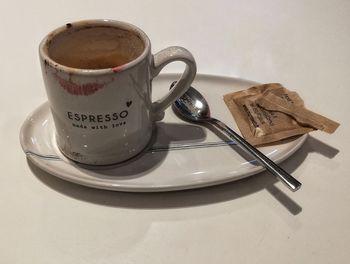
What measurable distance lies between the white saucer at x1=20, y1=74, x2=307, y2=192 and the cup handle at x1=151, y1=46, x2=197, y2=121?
4 cm

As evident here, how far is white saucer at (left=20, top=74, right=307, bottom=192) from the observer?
1.55ft

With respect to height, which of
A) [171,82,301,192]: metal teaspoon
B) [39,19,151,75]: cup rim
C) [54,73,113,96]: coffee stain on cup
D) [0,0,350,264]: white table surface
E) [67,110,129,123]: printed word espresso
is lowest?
[0,0,350,264]: white table surface

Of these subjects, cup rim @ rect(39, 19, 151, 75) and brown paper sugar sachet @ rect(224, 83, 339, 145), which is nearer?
cup rim @ rect(39, 19, 151, 75)

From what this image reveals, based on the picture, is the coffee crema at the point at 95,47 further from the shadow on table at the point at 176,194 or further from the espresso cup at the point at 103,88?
the shadow on table at the point at 176,194

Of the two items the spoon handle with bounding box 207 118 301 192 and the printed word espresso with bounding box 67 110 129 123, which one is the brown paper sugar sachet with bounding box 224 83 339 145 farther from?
the printed word espresso with bounding box 67 110 129 123

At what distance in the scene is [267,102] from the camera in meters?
0.59

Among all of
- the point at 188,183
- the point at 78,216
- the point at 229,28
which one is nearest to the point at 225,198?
the point at 188,183

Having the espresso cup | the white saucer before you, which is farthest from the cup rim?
the white saucer

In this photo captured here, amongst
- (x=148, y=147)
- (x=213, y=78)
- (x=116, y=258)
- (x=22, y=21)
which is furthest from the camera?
(x=22, y=21)

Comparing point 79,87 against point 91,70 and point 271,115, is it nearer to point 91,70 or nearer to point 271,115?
point 91,70

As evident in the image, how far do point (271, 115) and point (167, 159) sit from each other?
157 mm

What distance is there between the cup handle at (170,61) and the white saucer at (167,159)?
40mm

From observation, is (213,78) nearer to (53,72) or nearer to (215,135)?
(215,135)

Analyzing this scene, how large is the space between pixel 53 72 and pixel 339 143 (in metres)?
0.37
